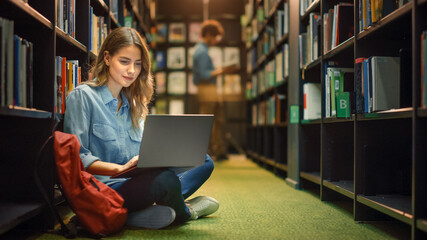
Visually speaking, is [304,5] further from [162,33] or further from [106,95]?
[162,33]

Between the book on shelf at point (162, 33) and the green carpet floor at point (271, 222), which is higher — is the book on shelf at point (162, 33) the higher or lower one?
the higher one

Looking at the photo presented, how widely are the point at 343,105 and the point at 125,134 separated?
3.50 feet

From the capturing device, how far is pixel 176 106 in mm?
6969

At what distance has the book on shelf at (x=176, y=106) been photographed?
6.96 m

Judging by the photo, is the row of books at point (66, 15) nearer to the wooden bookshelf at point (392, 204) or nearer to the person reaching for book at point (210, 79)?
the wooden bookshelf at point (392, 204)

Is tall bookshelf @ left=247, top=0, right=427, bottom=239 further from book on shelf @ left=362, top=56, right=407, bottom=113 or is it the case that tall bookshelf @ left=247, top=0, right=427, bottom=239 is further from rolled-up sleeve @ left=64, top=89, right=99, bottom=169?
rolled-up sleeve @ left=64, top=89, right=99, bottom=169

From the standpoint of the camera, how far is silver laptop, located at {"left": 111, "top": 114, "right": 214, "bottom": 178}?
153 cm

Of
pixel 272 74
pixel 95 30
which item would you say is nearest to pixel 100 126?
pixel 95 30

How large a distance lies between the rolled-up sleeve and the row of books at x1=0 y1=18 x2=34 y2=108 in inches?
6.2

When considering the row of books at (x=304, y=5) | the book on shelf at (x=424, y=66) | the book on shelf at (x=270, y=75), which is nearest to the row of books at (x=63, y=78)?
the book on shelf at (x=424, y=66)

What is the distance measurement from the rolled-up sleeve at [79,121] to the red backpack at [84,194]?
0.36 ft

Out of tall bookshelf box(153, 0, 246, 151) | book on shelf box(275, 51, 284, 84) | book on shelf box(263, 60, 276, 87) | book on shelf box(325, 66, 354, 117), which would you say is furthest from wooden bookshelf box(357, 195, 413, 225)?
tall bookshelf box(153, 0, 246, 151)

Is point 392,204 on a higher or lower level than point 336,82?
lower

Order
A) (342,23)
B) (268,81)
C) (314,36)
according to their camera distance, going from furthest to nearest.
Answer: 1. (268,81)
2. (314,36)
3. (342,23)
